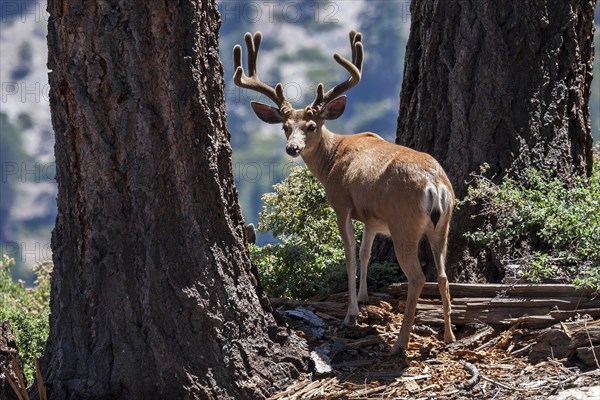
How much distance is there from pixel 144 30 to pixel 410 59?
4034mm

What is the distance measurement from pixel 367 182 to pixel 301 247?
163cm

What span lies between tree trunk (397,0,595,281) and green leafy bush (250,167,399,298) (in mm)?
1180

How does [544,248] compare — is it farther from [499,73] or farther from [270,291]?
[270,291]

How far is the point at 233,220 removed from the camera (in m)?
7.74

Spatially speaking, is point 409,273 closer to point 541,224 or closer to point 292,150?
point 541,224

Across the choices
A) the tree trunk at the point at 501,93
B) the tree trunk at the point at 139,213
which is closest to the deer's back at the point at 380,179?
the tree trunk at the point at 501,93

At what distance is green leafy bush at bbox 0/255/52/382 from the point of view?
400 inches

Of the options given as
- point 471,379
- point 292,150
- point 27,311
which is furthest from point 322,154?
point 27,311

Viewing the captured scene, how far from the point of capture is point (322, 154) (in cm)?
981

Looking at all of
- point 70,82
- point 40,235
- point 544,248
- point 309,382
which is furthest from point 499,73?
point 40,235

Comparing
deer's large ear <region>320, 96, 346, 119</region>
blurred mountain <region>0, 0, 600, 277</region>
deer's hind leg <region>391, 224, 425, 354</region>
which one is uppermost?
blurred mountain <region>0, 0, 600, 277</region>

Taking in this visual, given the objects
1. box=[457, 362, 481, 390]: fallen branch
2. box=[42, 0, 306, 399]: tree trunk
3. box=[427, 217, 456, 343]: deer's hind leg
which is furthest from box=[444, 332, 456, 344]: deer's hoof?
box=[42, 0, 306, 399]: tree trunk

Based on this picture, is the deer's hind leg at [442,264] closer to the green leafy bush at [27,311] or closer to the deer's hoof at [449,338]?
the deer's hoof at [449,338]

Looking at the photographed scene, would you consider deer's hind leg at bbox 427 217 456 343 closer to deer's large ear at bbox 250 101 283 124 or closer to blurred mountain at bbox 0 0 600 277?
deer's large ear at bbox 250 101 283 124
